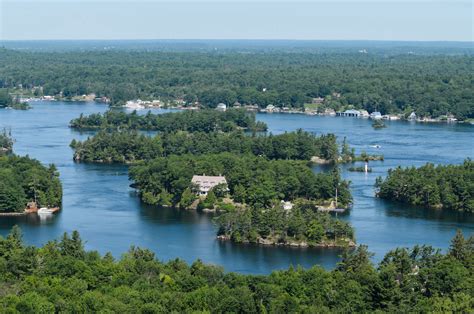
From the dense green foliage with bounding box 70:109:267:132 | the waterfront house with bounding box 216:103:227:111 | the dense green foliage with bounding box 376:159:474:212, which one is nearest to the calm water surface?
the dense green foliage with bounding box 376:159:474:212

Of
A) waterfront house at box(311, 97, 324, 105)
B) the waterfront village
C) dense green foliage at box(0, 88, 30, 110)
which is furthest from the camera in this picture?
waterfront house at box(311, 97, 324, 105)

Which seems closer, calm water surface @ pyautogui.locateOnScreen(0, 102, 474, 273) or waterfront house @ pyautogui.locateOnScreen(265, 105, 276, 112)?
calm water surface @ pyautogui.locateOnScreen(0, 102, 474, 273)

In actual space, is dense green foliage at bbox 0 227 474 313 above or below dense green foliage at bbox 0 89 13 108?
above

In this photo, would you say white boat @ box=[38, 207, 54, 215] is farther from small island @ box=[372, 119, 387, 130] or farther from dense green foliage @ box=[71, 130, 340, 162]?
small island @ box=[372, 119, 387, 130]

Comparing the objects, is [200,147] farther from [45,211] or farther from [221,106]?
[221,106]

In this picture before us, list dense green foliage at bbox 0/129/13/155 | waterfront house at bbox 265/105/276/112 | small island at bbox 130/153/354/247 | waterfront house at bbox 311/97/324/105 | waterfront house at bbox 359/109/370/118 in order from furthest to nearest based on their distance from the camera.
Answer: waterfront house at bbox 311/97/324/105 → waterfront house at bbox 265/105/276/112 → waterfront house at bbox 359/109/370/118 → dense green foliage at bbox 0/129/13/155 → small island at bbox 130/153/354/247

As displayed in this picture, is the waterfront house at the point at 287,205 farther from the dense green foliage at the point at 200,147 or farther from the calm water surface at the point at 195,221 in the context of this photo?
the dense green foliage at the point at 200,147

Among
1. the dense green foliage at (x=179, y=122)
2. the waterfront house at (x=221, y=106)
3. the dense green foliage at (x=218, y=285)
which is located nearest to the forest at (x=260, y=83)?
the waterfront house at (x=221, y=106)

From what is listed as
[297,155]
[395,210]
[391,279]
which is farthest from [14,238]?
[297,155]
